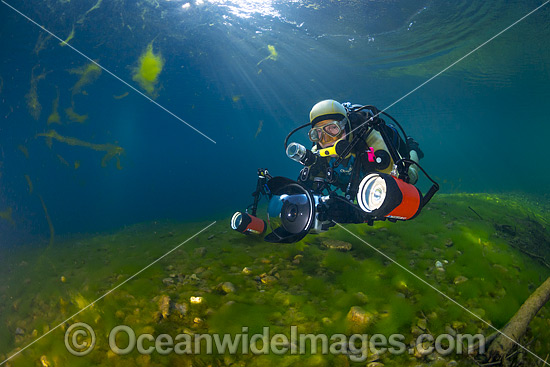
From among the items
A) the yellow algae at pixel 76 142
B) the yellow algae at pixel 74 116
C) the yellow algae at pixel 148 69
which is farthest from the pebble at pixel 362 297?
the yellow algae at pixel 74 116

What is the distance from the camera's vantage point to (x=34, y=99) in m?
17.5

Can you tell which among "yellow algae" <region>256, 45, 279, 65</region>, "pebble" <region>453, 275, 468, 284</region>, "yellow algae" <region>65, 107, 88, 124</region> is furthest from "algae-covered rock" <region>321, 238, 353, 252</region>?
"yellow algae" <region>65, 107, 88, 124</region>

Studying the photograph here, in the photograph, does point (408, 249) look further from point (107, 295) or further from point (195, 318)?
point (107, 295)

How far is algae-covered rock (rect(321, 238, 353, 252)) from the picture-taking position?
549 centimetres

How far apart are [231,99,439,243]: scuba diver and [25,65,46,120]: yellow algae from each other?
64.5ft

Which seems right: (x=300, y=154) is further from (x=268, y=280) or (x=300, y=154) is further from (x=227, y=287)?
(x=227, y=287)

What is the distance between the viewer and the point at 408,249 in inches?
211

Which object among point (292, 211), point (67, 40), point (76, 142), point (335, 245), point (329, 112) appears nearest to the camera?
point (292, 211)

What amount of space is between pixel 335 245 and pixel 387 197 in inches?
134

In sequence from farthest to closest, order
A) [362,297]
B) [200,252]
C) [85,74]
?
[85,74] → [200,252] → [362,297]

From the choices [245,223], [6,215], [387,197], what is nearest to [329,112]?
[387,197]

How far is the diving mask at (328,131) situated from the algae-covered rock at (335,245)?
2.58m

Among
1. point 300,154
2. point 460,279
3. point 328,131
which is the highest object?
point 328,131

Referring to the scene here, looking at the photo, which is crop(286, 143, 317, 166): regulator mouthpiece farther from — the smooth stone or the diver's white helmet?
the smooth stone
